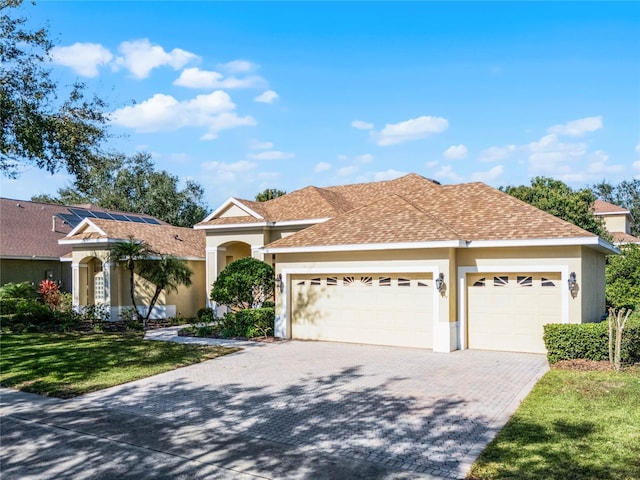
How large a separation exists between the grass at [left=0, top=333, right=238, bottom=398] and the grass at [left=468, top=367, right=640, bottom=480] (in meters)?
7.96

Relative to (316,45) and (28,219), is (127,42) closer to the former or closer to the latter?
(316,45)

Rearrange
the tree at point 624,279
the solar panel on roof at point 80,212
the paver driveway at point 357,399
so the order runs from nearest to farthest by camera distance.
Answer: the paver driveway at point 357,399, the tree at point 624,279, the solar panel on roof at point 80,212

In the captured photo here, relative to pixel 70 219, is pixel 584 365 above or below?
below

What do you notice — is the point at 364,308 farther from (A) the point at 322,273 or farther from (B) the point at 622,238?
(B) the point at 622,238

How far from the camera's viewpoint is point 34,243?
2700 cm

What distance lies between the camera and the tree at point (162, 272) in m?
20.1

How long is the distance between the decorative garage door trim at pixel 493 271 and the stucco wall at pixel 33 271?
23.0 m

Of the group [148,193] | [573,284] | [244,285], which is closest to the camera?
[573,284]

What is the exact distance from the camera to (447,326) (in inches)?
538

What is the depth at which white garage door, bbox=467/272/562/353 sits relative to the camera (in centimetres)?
1335

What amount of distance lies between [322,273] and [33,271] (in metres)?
19.0

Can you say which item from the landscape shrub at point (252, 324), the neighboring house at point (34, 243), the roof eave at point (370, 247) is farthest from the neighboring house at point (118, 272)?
the roof eave at point (370, 247)

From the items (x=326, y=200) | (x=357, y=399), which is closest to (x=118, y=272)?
(x=326, y=200)

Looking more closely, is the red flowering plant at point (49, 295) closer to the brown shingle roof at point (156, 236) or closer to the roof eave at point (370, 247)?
the brown shingle roof at point (156, 236)
